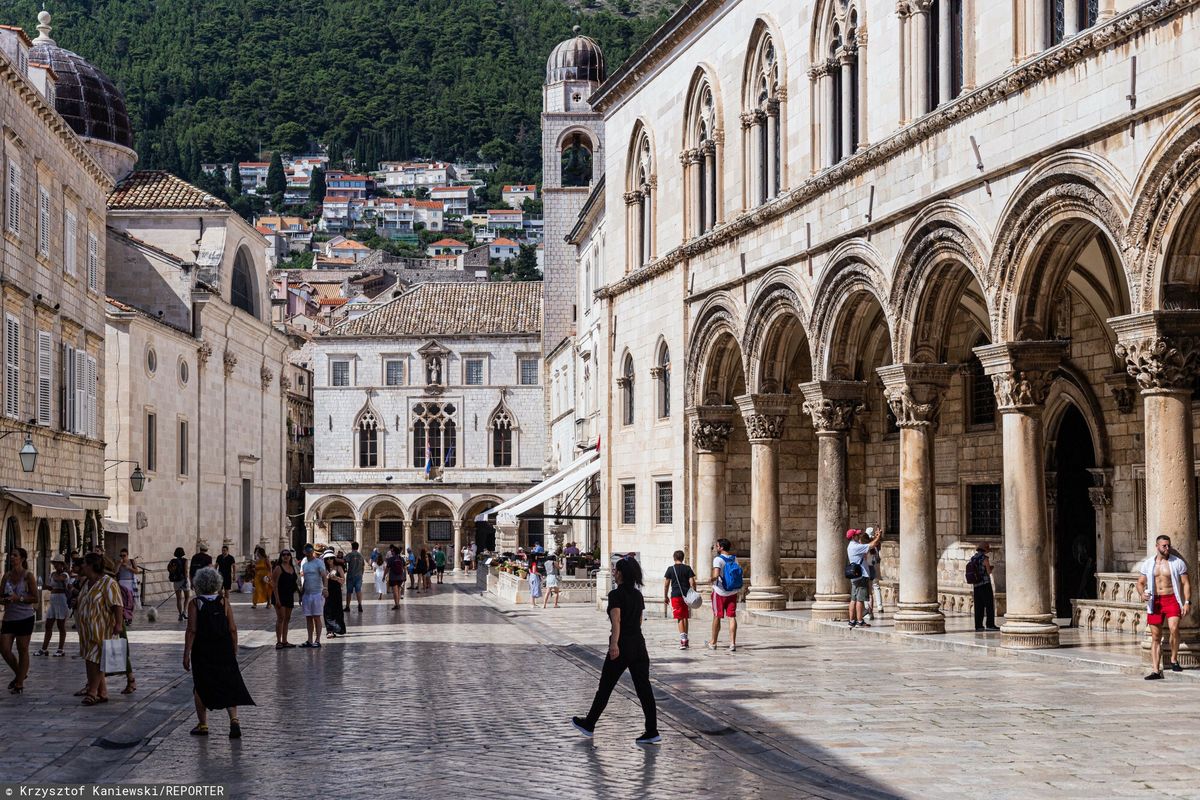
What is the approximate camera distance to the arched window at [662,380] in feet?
111

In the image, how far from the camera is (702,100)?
1261 inches

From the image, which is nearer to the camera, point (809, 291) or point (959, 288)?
point (959, 288)

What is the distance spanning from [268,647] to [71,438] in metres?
10.2

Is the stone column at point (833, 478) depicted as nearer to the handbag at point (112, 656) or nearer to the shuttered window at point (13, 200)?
the handbag at point (112, 656)

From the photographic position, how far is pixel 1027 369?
19984 millimetres

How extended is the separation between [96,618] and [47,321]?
55.8 ft

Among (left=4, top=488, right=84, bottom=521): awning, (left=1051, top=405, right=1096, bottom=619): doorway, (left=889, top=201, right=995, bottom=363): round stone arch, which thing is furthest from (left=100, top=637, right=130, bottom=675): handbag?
(left=1051, top=405, right=1096, bottom=619): doorway

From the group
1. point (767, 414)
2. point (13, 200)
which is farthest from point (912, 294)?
point (13, 200)

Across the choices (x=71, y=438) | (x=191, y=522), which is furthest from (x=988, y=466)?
(x=191, y=522)

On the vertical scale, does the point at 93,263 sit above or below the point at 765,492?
above

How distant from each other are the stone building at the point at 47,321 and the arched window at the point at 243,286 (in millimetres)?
17567

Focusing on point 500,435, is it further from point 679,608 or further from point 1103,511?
point 679,608

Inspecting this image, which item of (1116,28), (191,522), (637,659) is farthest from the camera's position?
(191,522)

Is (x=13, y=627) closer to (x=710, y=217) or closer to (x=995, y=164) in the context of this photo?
(x=995, y=164)
